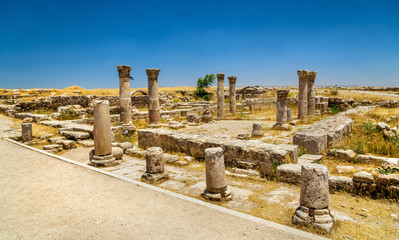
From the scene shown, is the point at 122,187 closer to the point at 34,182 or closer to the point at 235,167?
the point at 34,182

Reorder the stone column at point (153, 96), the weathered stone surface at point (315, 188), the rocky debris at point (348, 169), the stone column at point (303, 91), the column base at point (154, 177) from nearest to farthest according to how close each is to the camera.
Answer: the weathered stone surface at point (315, 188), the rocky debris at point (348, 169), the column base at point (154, 177), the stone column at point (153, 96), the stone column at point (303, 91)

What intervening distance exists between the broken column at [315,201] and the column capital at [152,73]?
11.3 meters

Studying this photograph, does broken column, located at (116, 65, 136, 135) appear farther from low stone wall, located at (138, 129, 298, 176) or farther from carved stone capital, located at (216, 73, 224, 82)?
carved stone capital, located at (216, 73, 224, 82)

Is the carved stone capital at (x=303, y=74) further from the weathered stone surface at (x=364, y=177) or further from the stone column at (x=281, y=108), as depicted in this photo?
the weathered stone surface at (x=364, y=177)

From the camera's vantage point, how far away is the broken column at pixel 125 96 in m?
13.3

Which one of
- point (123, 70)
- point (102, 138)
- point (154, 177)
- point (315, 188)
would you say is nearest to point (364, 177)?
point (315, 188)

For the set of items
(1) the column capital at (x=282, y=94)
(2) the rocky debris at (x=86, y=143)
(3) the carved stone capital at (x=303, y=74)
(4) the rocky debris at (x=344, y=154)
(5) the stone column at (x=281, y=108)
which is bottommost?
(2) the rocky debris at (x=86, y=143)

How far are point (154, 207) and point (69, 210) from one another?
152cm

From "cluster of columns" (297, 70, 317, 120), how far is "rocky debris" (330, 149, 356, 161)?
8.90 metres

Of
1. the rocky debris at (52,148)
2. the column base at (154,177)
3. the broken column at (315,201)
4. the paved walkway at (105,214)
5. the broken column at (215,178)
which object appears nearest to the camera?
the paved walkway at (105,214)

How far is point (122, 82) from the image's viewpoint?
13.4 m

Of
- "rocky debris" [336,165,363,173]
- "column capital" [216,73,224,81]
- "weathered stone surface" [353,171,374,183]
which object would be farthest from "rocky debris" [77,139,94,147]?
"column capital" [216,73,224,81]

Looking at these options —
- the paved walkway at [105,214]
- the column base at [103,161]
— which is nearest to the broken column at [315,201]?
the paved walkway at [105,214]

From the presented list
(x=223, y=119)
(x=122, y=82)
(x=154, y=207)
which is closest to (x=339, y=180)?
(x=154, y=207)
